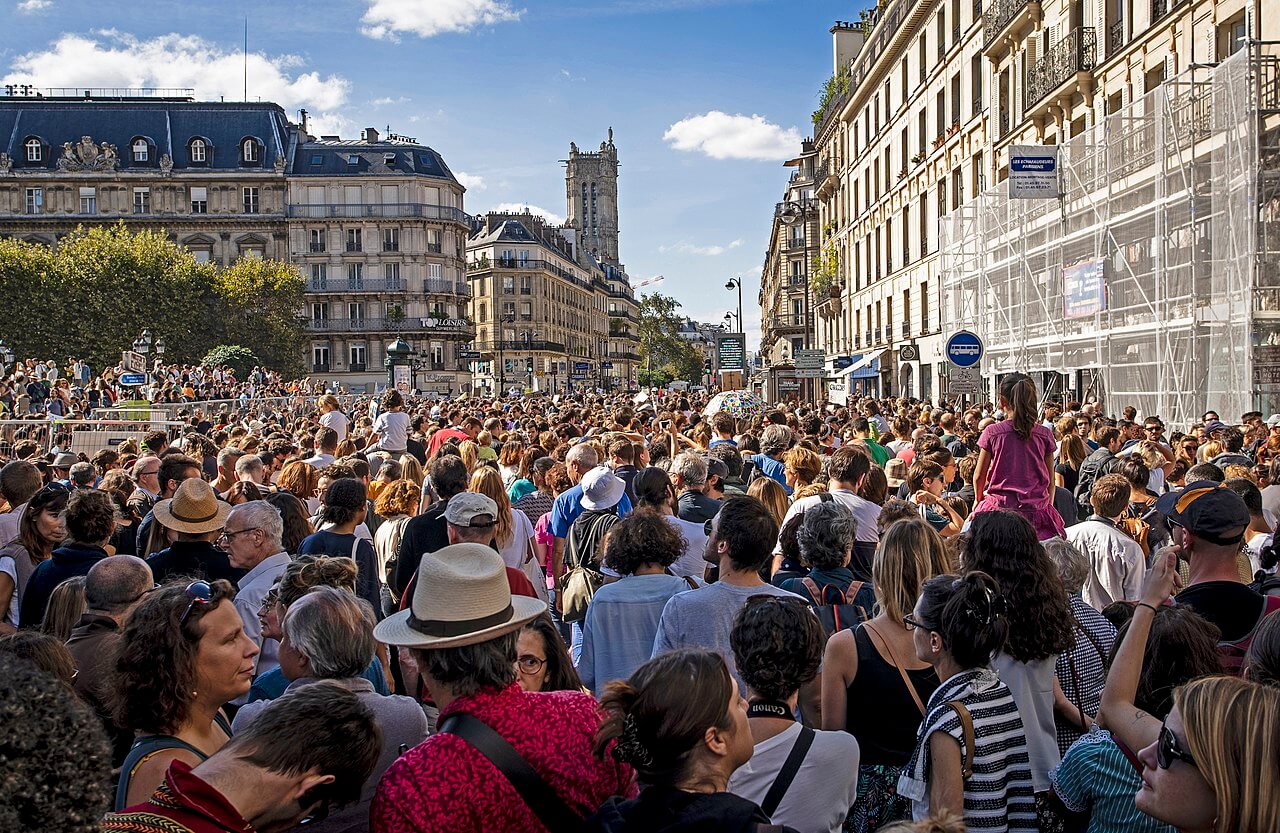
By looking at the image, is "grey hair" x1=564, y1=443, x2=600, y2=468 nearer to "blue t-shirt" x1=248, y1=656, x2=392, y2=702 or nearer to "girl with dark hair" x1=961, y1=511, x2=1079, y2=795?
"blue t-shirt" x1=248, y1=656, x2=392, y2=702

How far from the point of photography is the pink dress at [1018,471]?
291 inches

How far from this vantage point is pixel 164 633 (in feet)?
10.9

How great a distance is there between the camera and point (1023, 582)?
12.4ft

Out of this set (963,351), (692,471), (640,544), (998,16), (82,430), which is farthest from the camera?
(998,16)

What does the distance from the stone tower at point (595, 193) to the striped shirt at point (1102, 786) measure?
170 metres

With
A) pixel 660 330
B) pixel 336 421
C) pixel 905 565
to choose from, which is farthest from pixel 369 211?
pixel 905 565

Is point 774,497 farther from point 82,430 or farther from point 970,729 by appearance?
point 82,430

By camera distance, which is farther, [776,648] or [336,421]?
[336,421]

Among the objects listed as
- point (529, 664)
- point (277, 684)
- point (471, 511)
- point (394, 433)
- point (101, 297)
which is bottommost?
point (277, 684)

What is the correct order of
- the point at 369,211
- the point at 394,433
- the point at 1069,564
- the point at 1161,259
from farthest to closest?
the point at 369,211
the point at 1161,259
the point at 394,433
the point at 1069,564

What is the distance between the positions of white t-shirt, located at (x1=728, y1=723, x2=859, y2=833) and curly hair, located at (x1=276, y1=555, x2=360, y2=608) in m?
2.11

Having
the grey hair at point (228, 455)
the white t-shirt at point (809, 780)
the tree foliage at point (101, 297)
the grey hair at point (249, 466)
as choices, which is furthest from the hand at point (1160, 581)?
the tree foliage at point (101, 297)

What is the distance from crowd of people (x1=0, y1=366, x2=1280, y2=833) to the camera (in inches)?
98.0

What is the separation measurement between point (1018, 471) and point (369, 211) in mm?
74749
